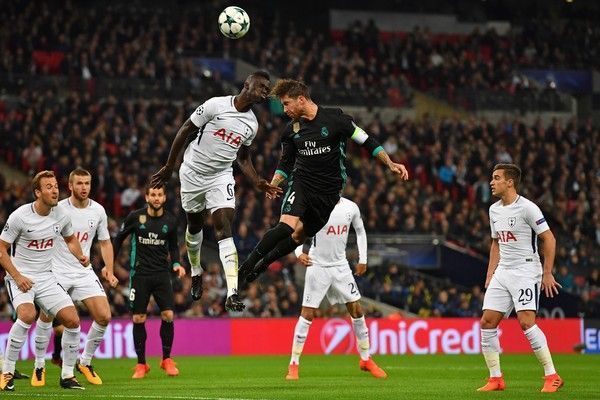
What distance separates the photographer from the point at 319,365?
2055cm

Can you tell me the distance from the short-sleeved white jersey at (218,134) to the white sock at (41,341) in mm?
3074

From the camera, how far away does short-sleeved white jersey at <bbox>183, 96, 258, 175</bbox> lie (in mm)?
13359

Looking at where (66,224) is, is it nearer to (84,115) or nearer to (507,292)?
(507,292)

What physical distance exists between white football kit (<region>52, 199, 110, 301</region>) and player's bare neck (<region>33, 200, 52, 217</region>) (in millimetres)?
1420

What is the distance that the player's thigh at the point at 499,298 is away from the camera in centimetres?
1409

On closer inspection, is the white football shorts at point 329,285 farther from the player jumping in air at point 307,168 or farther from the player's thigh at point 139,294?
the player jumping in air at point 307,168

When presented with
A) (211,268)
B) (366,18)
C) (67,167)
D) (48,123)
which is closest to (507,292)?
(211,268)

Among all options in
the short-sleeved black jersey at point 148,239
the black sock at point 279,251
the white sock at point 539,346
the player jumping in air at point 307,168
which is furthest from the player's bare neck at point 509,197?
the short-sleeved black jersey at point 148,239

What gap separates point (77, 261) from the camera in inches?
624

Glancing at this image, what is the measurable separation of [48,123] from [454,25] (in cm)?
2027

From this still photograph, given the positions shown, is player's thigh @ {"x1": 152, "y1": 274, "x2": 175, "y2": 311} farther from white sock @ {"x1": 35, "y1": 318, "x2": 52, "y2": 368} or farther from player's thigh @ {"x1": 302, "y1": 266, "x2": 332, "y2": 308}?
white sock @ {"x1": 35, "y1": 318, "x2": 52, "y2": 368}

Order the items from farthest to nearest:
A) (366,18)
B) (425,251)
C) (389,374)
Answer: (366,18), (425,251), (389,374)

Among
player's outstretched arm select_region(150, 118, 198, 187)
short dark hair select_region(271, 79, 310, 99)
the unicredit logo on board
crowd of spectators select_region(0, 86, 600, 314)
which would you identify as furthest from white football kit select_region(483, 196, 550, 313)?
crowd of spectators select_region(0, 86, 600, 314)

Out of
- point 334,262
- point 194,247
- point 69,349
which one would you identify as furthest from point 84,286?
point 334,262
